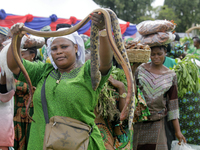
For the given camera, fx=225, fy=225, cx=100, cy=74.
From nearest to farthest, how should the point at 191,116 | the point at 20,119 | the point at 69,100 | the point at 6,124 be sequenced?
the point at 69,100 < the point at 6,124 < the point at 20,119 < the point at 191,116

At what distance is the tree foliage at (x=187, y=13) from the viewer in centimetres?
3175

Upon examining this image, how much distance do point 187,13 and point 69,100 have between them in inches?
1358

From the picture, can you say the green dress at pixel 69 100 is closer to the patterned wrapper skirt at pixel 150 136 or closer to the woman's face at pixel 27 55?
the woman's face at pixel 27 55

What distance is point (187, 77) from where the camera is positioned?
13.3ft

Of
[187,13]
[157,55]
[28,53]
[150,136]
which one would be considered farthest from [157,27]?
[187,13]

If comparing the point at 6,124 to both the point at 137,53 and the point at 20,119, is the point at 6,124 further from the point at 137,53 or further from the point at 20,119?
the point at 137,53

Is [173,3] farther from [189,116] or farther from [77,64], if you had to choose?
[77,64]

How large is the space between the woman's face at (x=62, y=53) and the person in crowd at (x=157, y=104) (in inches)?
68.6

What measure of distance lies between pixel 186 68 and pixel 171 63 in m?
1.16

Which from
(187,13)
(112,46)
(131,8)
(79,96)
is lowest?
(79,96)

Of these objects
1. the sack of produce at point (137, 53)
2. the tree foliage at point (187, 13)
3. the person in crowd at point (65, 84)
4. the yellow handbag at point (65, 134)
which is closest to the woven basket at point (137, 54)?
the sack of produce at point (137, 53)

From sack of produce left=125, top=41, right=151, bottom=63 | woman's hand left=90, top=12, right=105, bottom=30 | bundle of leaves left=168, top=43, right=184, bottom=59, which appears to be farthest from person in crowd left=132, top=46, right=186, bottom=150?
bundle of leaves left=168, top=43, right=184, bottom=59

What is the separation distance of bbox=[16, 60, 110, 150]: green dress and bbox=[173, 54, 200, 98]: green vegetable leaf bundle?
8.31 feet

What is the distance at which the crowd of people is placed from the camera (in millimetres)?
1962
